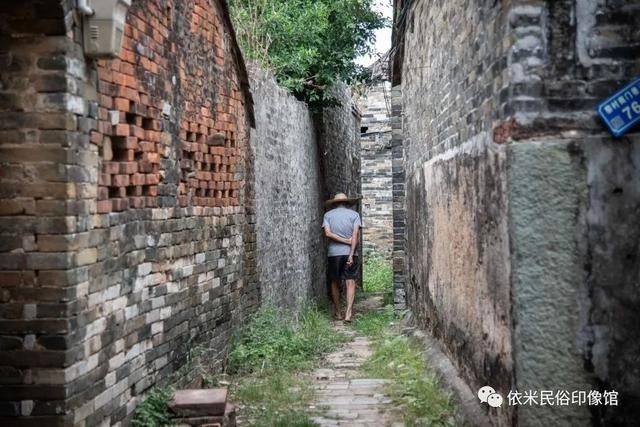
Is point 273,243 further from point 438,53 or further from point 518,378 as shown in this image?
point 518,378

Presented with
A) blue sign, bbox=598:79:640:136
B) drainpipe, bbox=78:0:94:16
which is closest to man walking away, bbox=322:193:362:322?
blue sign, bbox=598:79:640:136

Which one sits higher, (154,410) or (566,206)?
(566,206)

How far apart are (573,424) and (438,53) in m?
3.71

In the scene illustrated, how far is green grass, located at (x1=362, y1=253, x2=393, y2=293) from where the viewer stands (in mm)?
15331

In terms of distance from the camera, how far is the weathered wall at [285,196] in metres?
8.12

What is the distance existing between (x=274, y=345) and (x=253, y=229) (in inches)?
51.1

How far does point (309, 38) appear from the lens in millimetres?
11188

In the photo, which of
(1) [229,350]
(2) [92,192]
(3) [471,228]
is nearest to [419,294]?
(1) [229,350]

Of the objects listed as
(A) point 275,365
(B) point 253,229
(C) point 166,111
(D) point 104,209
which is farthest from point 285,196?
(D) point 104,209

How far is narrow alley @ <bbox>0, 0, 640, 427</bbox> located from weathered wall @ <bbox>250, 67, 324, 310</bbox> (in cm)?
68

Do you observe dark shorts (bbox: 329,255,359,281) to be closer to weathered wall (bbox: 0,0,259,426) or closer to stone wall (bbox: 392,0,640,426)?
weathered wall (bbox: 0,0,259,426)

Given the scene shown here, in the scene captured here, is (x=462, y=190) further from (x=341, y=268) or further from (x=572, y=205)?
(x=341, y=268)

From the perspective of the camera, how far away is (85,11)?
353cm

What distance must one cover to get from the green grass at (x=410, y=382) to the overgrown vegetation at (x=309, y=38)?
171 inches
